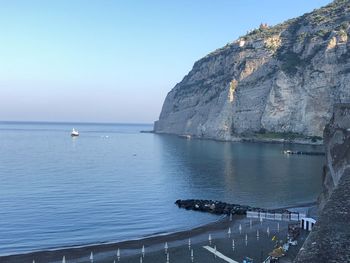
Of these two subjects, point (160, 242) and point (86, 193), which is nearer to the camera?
point (160, 242)

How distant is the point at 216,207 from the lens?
61750 mm

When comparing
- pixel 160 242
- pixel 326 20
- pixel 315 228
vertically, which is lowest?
pixel 160 242

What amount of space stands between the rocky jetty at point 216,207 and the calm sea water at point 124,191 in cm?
173

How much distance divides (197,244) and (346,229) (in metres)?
24.2

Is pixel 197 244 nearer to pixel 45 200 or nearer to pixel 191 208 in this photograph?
pixel 191 208

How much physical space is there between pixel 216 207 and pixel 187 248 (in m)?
19.3

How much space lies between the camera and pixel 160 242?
46.1m

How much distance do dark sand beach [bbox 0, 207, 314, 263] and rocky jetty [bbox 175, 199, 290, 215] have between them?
7.41 m

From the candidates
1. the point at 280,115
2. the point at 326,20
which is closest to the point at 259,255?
the point at 280,115

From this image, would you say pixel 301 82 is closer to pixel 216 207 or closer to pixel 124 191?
pixel 124 191

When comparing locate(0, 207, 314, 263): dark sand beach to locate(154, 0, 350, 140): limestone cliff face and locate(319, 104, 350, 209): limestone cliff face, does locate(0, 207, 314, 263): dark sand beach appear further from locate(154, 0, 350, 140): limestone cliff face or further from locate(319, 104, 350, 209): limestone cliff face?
locate(154, 0, 350, 140): limestone cliff face

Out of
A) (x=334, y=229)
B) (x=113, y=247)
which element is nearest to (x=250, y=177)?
(x=113, y=247)

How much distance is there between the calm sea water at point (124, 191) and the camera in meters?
51.1

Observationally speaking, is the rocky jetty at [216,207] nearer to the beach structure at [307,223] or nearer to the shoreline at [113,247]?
the shoreline at [113,247]
